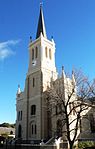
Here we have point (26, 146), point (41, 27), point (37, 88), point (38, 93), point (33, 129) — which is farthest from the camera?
point (41, 27)

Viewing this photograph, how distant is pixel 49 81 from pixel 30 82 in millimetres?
4906

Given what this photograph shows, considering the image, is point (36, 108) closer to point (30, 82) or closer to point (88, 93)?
point (30, 82)

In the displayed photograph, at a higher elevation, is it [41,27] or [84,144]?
[41,27]

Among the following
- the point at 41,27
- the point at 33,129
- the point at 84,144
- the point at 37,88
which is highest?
the point at 41,27

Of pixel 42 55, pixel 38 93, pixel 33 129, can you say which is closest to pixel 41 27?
pixel 42 55

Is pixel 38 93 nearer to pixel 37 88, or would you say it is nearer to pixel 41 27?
pixel 37 88

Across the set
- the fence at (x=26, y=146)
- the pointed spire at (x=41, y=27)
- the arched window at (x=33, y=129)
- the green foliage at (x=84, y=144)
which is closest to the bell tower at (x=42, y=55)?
the pointed spire at (x=41, y=27)

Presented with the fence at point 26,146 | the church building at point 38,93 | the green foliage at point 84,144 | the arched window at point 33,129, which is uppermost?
the church building at point 38,93

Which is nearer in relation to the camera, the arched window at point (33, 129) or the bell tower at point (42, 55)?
the arched window at point (33, 129)

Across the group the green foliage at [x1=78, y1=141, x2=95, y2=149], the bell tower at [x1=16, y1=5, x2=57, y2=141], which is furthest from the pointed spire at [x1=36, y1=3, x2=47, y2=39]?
the green foliage at [x1=78, y1=141, x2=95, y2=149]

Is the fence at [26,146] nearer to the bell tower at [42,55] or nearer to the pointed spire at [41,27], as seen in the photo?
the bell tower at [42,55]

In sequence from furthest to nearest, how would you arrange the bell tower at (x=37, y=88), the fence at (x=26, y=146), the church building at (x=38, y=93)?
the bell tower at (x=37, y=88)
the church building at (x=38, y=93)
the fence at (x=26, y=146)

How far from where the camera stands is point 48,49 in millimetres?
55250

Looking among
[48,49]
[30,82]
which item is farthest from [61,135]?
[48,49]
